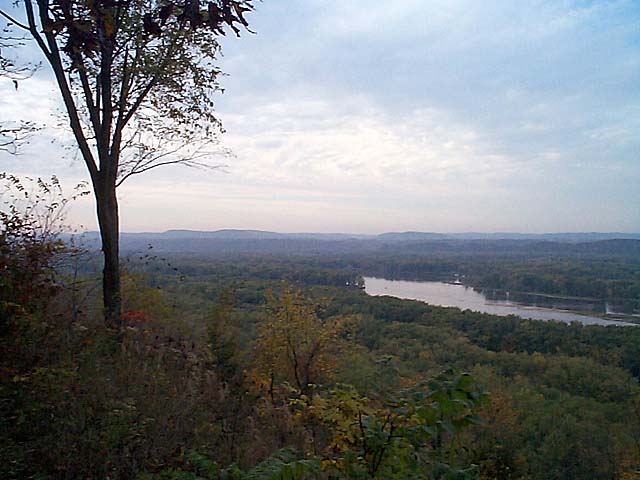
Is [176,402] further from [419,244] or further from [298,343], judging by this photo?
[419,244]

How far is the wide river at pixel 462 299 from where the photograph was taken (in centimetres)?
3158

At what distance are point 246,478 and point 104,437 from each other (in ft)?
4.25

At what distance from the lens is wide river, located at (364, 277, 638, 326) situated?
3158 centimetres

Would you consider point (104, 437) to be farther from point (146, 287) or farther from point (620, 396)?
point (620, 396)

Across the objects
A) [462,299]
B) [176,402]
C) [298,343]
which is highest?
[176,402]

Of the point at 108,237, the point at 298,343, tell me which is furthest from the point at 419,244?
the point at 108,237

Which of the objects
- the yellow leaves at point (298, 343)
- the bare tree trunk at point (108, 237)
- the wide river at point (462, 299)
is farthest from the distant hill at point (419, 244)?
the bare tree trunk at point (108, 237)

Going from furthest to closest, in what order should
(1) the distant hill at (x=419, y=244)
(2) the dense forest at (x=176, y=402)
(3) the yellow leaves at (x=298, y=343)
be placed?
(1) the distant hill at (x=419, y=244) < (3) the yellow leaves at (x=298, y=343) < (2) the dense forest at (x=176, y=402)

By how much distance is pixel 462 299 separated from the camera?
132 ft

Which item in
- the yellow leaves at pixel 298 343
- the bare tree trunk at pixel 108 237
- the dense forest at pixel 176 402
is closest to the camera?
the dense forest at pixel 176 402

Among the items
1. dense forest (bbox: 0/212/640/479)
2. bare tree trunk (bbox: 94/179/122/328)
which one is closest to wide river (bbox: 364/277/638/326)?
dense forest (bbox: 0/212/640/479)

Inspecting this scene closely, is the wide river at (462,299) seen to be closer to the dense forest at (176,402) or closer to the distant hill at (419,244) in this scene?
the distant hill at (419,244)

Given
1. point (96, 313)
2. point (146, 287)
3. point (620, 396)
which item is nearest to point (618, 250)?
point (620, 396)

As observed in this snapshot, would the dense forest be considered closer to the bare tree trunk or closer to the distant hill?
the bare tree trunk
